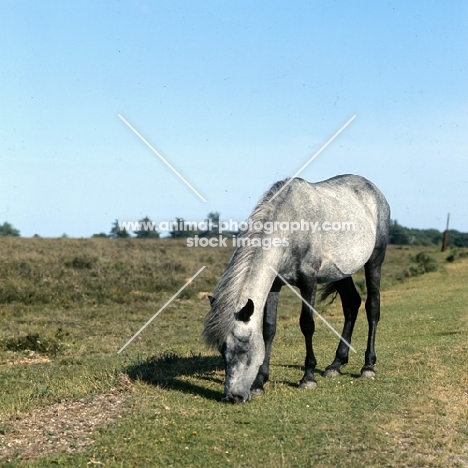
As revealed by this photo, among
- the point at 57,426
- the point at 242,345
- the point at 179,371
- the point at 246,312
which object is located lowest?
the point at 57,426

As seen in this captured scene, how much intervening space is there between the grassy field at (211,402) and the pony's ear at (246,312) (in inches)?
41.4

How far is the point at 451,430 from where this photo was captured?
271 inches

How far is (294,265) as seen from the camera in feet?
28.9

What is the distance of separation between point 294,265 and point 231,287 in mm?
1296

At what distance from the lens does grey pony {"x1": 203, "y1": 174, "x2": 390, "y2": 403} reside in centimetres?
770

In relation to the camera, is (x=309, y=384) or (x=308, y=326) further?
(x=308, y=326)

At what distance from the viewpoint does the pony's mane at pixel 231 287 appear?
25.0ft

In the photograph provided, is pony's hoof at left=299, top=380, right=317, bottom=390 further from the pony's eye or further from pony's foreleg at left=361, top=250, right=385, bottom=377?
pony's foreleg at left=361, top=250, right=385, bottom=377

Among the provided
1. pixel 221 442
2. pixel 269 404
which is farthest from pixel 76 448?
pixel 269 404

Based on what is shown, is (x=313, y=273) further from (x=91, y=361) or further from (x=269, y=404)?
(x=91, y=361)

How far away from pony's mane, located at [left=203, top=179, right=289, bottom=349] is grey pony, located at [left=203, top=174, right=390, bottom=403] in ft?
0.04

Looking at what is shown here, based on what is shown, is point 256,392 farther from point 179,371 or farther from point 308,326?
point 179,371

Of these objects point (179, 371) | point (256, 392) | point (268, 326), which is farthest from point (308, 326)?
point (179, 371)

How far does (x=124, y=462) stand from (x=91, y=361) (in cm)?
695
